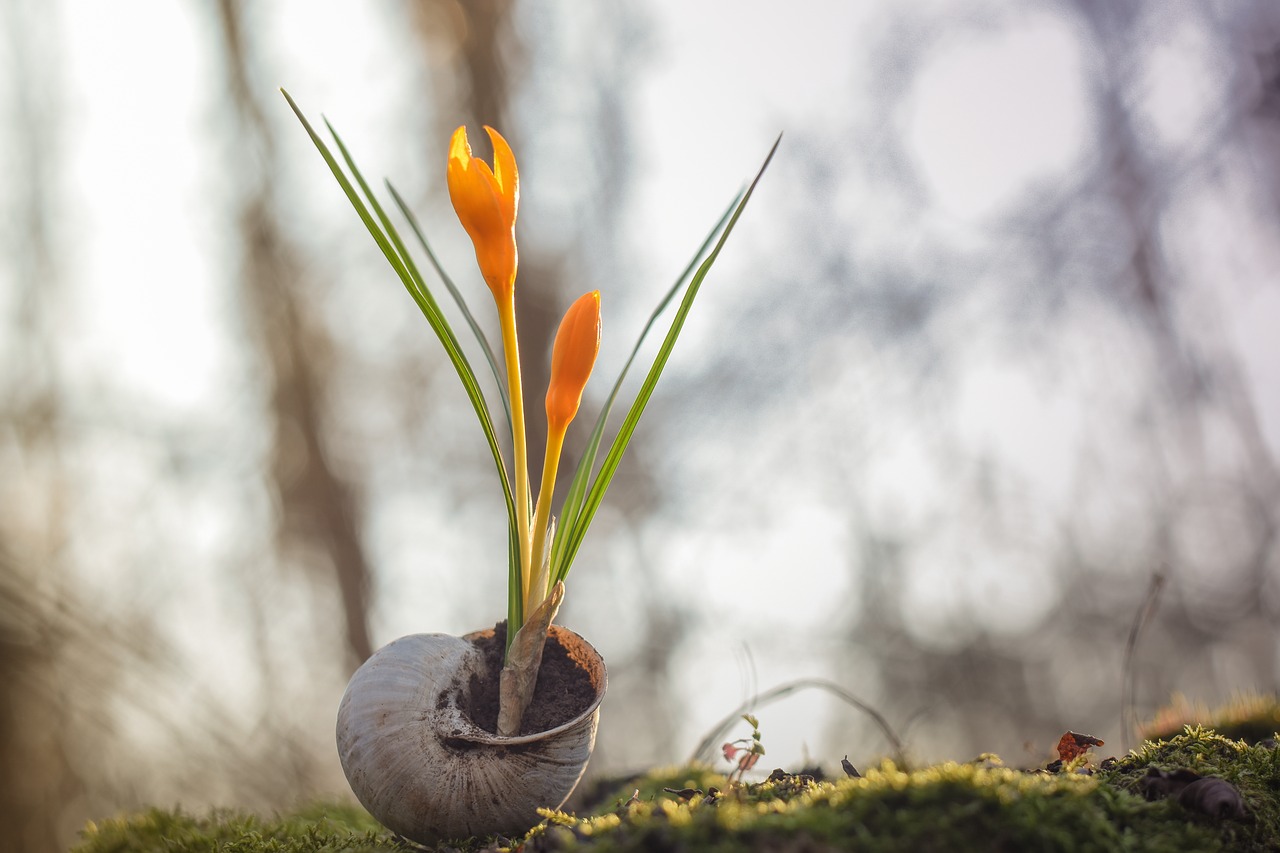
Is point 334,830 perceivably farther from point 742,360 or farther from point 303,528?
point 742,360

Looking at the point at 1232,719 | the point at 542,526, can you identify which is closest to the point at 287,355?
the point at 542,526

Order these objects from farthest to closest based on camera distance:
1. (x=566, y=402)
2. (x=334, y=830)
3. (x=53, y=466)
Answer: (x=53, y=466) < (x=334, y=830) < (x=566, y=402)

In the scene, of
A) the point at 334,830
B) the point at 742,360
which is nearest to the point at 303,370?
the point at 742,360

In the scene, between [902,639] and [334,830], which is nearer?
[334,830]

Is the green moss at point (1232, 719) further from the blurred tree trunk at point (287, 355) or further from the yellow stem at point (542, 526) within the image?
the blurred tree trunk at point (287, 355)

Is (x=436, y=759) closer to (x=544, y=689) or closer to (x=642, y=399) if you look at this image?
(x=544, y=689)

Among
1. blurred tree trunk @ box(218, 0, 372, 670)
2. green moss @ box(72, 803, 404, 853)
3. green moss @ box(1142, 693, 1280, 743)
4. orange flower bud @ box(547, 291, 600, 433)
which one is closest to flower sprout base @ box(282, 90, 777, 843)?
orange flower bud @ box(547, 291, 600, 433)

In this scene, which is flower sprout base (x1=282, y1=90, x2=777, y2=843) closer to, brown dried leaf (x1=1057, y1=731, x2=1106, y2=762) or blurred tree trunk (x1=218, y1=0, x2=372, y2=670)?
brown dried leaf (x1=1057, y1=731, x2=1106, y2=762)
